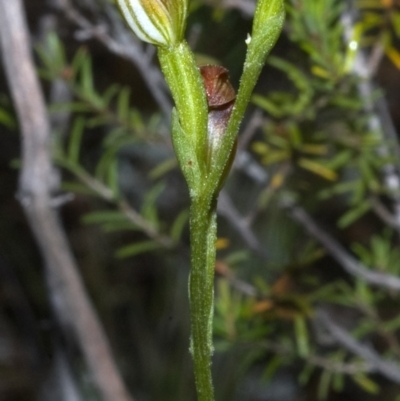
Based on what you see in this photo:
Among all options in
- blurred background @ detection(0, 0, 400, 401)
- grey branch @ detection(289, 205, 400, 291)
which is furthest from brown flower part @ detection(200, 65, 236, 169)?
grey branch @ detection(289, 205, 400, 291)

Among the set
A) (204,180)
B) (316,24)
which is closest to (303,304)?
(316,24)

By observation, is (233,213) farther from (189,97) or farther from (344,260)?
(189,97)

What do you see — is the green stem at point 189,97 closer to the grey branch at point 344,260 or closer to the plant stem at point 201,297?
the plant stem at point 201,297

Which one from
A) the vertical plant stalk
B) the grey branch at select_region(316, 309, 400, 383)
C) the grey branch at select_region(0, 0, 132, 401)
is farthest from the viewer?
the grey branch at select_region(316, 309, 400, 383)

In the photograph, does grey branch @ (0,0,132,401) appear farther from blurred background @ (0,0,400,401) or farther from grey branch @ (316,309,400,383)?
grey branch @ (316,309,400,383)

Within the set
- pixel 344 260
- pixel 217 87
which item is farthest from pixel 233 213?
Result: pixel 217 87

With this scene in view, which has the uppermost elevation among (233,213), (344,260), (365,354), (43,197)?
(43,197)

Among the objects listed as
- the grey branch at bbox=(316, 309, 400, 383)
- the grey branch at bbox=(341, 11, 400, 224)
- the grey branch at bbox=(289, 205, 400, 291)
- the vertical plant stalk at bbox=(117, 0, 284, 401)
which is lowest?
the grey branch at bbox=(316, 309, 400, 383)
